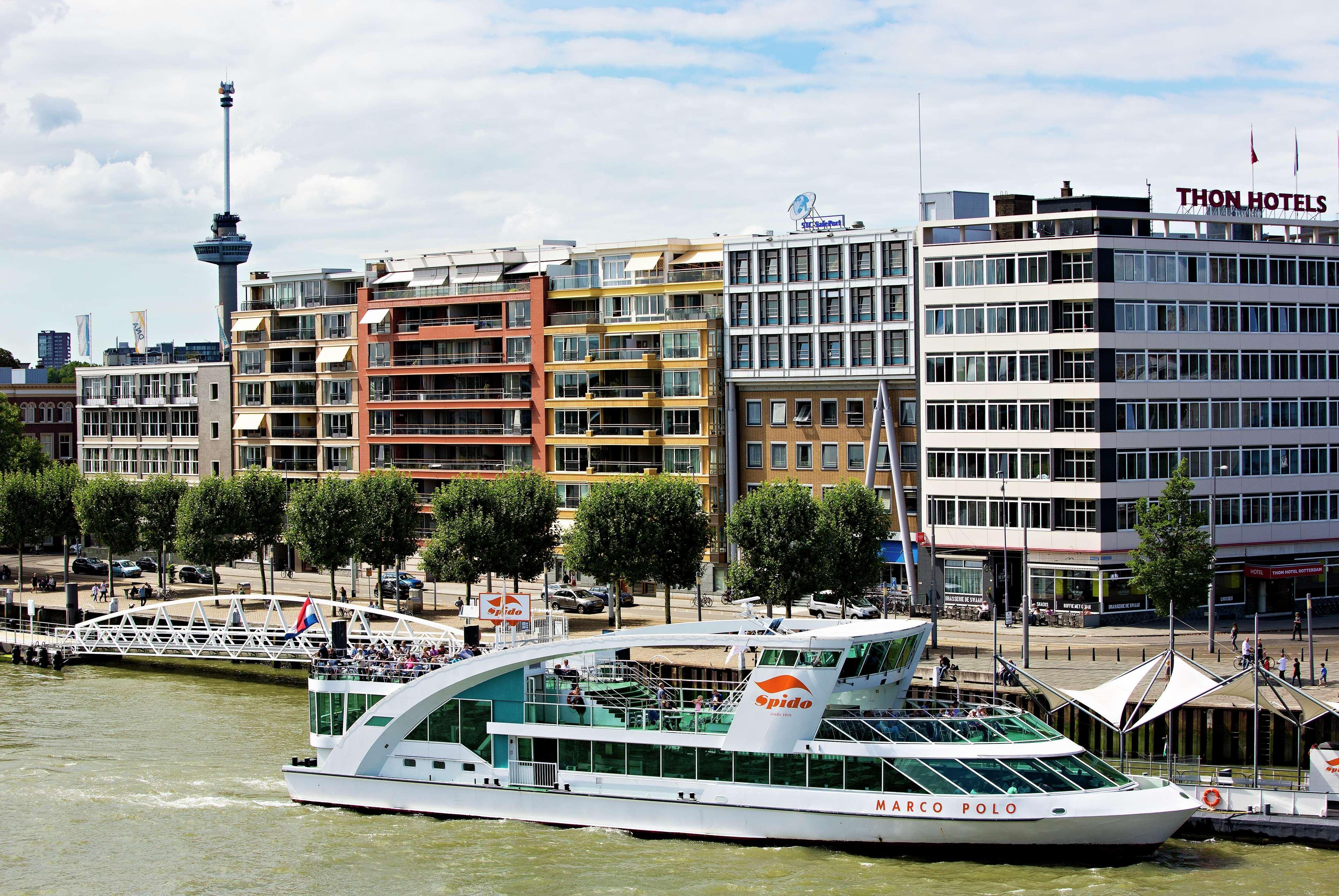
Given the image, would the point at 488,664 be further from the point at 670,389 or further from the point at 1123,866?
the point at 670,389

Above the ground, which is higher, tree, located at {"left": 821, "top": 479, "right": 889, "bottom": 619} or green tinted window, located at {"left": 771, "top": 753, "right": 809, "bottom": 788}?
tree, located at {"left": 821, "top": 479, "right": 889, "bottom": 619}

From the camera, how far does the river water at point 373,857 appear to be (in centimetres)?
3678

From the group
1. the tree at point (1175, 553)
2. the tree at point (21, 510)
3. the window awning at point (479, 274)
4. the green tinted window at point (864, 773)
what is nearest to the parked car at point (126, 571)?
the tree at point (21, 510)

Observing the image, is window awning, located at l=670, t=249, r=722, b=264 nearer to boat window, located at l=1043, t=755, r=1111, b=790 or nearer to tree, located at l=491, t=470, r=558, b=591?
tree, located at l=491, t=470, r=558, b=591

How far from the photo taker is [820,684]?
131 ft

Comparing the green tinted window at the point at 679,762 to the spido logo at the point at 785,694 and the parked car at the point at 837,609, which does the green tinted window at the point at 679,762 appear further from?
the parked car at the point at 837,609

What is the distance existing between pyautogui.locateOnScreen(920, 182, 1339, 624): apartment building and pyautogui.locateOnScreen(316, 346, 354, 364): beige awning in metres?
44.0

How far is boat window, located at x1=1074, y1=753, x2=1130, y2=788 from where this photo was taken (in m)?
38.1

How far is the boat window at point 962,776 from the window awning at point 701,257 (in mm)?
55829

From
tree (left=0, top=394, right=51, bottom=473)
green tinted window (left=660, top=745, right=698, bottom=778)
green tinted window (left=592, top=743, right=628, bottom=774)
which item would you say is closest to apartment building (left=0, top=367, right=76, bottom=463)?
tree (left=0, top=394, right=51, bottom=473)

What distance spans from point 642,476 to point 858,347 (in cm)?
1392

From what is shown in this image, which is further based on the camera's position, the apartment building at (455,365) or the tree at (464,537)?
the apartment building at (455,365)

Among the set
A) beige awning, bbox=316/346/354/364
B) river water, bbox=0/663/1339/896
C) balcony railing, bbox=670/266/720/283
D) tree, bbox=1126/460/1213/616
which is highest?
balcony railing, bbox=670/266/720/283

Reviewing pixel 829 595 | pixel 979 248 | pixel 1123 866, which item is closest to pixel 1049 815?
pixel 1123 866
